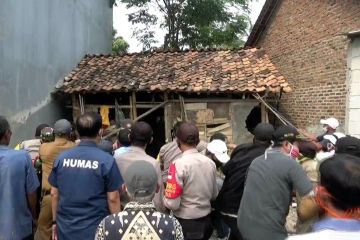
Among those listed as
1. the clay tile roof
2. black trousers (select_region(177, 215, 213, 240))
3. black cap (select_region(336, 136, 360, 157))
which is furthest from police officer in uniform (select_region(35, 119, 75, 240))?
the clay tile roof

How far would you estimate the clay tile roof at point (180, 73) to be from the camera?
1073 centimetres

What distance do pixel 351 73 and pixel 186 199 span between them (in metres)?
7.17

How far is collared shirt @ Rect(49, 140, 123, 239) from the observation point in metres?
3.24

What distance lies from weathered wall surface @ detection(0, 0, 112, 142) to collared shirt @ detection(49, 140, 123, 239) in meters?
5.48

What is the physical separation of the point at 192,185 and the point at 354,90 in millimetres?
6983

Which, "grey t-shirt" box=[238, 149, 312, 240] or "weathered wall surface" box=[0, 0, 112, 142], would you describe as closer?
"grey t-shirt" box=[238, 149, 312, 240]

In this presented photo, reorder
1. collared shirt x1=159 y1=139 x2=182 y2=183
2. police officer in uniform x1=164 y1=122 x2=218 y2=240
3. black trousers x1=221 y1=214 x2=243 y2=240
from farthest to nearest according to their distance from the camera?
collared shirt x1=159 y1=139 x2=182 y2=183 → black trousers x1=221 y1=214 x2=243 y2=240 → police officer in uniform x1=164 y1=122 x2=218 y2=240

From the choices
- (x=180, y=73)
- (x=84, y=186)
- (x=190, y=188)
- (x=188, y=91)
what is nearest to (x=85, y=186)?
(x=84, y=186)

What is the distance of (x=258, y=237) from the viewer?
3.34 m

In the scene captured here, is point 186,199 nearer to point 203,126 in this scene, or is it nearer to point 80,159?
point 80,159

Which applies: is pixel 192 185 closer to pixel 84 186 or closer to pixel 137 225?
pixel 84 186

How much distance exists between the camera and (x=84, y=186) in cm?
324

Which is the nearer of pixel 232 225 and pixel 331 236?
pixel 331 236

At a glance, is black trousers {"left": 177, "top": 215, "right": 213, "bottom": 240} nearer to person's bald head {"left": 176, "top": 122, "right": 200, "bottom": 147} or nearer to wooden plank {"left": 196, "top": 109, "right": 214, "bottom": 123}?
person's bald head {"left": 176, "top": 122, "right": 200, "bottom": 147}
